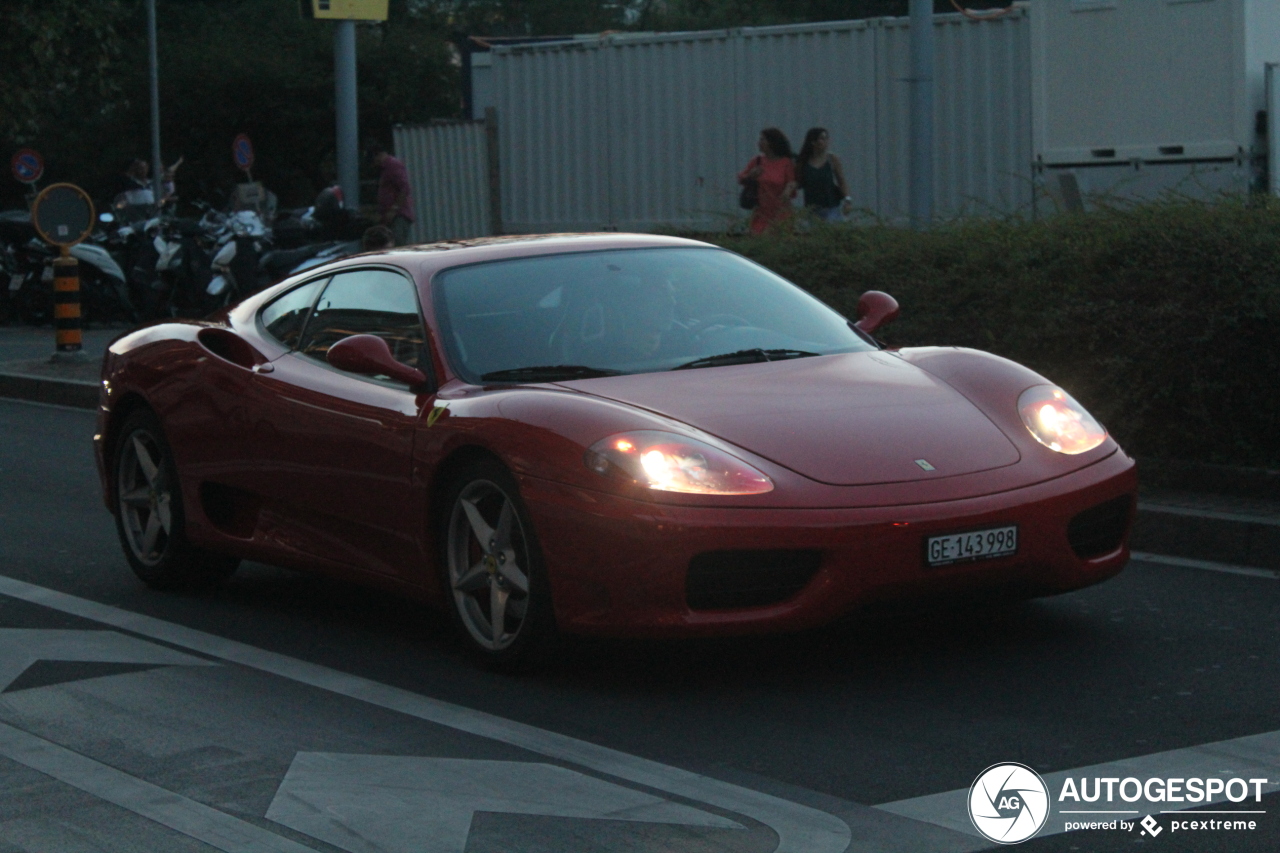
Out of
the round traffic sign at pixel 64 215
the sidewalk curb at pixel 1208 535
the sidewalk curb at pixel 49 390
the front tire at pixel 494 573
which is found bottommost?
the sidewalk curb at pixel 49 390

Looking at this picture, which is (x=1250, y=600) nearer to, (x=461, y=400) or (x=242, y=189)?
(x=461, y=400)

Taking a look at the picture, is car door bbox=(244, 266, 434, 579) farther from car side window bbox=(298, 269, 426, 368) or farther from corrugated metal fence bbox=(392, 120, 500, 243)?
corrugated metal fence bbox=(392, 120, 500, 243)

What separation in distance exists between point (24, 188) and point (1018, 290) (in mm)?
42327

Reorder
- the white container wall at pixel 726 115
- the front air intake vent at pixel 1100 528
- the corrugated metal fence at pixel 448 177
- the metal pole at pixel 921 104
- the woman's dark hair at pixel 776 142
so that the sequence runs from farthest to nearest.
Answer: the corrugated metal fence at pixel 448 177 < the white container wall at pixel 726 115 < the woman's dark hair at pixel 776 142 < the metal pole at pixel 921 104 < the front air intake vent at pixel 1100 528

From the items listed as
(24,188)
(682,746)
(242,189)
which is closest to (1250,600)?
(682,746)

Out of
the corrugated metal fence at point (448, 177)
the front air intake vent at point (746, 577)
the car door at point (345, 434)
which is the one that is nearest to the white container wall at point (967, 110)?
the corrugated metal fence at point (448, 177)

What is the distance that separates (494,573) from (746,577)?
811 mm

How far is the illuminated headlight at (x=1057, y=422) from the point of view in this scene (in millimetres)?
5938

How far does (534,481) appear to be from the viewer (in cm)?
560

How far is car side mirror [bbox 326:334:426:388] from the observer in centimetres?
A: 618

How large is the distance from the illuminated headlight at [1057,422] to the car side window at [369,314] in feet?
6.27

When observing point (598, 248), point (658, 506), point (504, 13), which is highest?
point (504, 13)

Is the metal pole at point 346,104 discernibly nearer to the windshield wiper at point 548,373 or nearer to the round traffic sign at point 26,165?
the round traffic sign at point 26,165

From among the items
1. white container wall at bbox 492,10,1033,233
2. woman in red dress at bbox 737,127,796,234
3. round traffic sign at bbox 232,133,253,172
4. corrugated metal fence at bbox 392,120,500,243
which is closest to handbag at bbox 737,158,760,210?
woman in red dress at bbox 737,127,796,234
